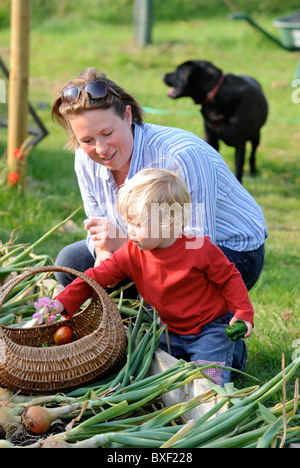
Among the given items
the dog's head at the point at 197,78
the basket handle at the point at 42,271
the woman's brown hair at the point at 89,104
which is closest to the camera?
the basket handle at the point at 42,271

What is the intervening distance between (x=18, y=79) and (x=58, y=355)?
2.68 meters

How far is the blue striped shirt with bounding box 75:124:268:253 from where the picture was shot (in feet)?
8.30

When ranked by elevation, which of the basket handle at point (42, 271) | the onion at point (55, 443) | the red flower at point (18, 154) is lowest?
the onion at point (55, 443)

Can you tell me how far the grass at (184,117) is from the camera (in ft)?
11.0

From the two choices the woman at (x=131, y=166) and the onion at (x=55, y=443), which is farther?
the woman at (x=131, y=166)

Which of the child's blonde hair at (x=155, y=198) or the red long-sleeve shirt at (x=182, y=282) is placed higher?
the child's blonde hair at (x=155, y=198)

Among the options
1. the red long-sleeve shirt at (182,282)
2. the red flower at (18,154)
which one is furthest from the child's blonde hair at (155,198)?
the red flower at (18,154)

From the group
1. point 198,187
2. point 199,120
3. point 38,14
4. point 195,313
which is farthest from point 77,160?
point 38,14

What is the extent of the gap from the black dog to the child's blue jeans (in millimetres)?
3180

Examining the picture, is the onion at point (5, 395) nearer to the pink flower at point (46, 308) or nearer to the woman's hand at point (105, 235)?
the pink flower at point (46, 308)

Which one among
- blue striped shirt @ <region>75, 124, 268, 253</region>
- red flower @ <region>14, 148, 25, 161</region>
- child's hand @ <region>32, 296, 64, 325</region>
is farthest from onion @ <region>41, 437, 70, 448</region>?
red flower @ <region>14, 148, 25, 161</region>

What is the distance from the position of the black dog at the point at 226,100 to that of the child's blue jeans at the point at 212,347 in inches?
125

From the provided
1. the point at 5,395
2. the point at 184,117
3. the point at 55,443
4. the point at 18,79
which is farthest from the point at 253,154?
the point at 55,443

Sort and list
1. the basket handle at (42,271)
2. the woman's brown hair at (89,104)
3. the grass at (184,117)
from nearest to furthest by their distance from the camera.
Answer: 1. the basket handle at (42,271)
2. the woman's brown hair at (89,104)
3. the grass at (184,117)
